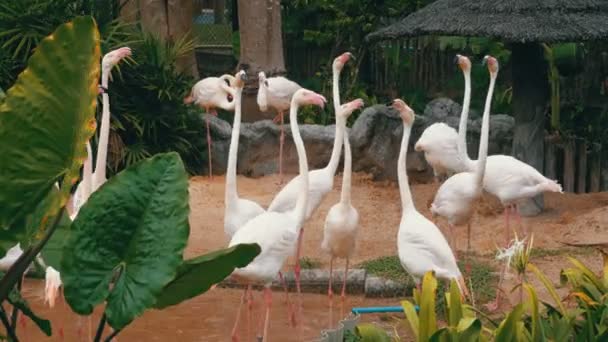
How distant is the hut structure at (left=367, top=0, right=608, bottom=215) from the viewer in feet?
30.0

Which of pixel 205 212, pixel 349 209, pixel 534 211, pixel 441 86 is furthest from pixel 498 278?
pixel 441 86

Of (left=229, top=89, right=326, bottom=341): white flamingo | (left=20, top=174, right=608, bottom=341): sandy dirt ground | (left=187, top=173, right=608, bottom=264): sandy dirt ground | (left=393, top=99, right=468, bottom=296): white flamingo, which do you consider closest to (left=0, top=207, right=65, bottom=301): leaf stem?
(left=20, top=174, right=608, bottom=341): sandy dirt ground

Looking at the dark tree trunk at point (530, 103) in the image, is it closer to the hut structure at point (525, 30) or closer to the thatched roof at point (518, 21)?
the hut structure at point (525, 30)

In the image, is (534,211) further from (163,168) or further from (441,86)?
(163,168)

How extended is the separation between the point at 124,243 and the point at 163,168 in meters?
0.23

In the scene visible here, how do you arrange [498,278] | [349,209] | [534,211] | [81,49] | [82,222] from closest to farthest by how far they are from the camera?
[81,49]
[82,222]
[349,209]
[498,278]
[534,211]

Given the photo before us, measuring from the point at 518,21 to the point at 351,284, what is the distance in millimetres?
2878

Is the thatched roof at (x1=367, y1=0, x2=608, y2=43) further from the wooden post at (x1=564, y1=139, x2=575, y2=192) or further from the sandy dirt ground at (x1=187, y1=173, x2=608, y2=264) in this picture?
the wooden post at (x1=564, y1=139, x2=575, y2=192)

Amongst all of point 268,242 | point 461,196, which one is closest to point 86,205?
point 268,242

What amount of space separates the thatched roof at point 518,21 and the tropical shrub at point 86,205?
644 centimetres

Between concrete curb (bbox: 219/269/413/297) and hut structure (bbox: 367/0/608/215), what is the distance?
256 centimetres

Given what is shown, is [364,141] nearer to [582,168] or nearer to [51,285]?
[582,168]

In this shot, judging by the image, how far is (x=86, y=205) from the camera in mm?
3059

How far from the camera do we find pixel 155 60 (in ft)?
39.3
